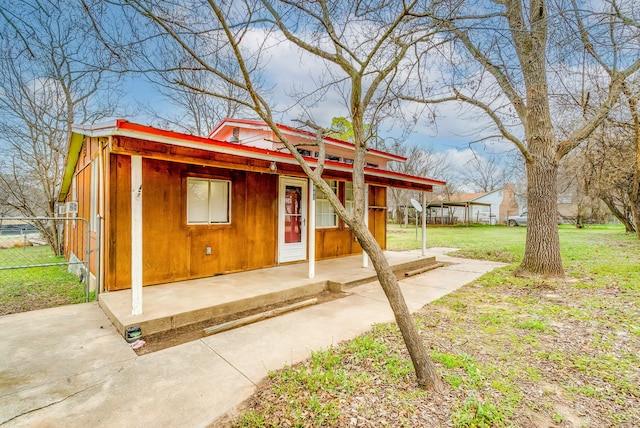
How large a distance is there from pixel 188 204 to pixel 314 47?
3.59m

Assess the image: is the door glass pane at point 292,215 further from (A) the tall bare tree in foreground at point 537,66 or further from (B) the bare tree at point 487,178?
(B) the bare tree at point 487,178

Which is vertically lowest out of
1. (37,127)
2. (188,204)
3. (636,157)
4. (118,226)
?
(118,226)

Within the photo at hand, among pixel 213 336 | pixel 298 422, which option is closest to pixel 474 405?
pixel 298 422

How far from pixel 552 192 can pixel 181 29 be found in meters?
7.27

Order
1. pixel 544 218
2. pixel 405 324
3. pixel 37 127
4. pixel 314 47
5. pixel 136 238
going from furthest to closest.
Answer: pixel 37 127
pixel 544 218
pixel 136 238
pixel 314 47
pixel 405 324

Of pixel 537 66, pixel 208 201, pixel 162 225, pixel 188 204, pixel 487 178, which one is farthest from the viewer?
pixel 487 178

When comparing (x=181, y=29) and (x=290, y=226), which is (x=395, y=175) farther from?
(x=181, y=29)

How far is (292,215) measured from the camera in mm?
7168

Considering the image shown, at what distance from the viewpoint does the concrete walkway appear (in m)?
2.17

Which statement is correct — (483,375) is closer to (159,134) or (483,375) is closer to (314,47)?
(314,47)

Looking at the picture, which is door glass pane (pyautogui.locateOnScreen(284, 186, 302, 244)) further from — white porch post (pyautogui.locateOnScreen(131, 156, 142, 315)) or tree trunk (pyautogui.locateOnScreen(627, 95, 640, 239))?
tree trunk (pyautogui.locateOnScreen(627, 95, 640, 239))

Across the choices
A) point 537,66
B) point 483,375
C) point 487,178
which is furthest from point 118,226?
point 487,178

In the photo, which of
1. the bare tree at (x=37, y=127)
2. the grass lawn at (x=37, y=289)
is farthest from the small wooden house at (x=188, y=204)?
the bare tree at (x=37, y=127)

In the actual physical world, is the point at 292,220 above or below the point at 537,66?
below
